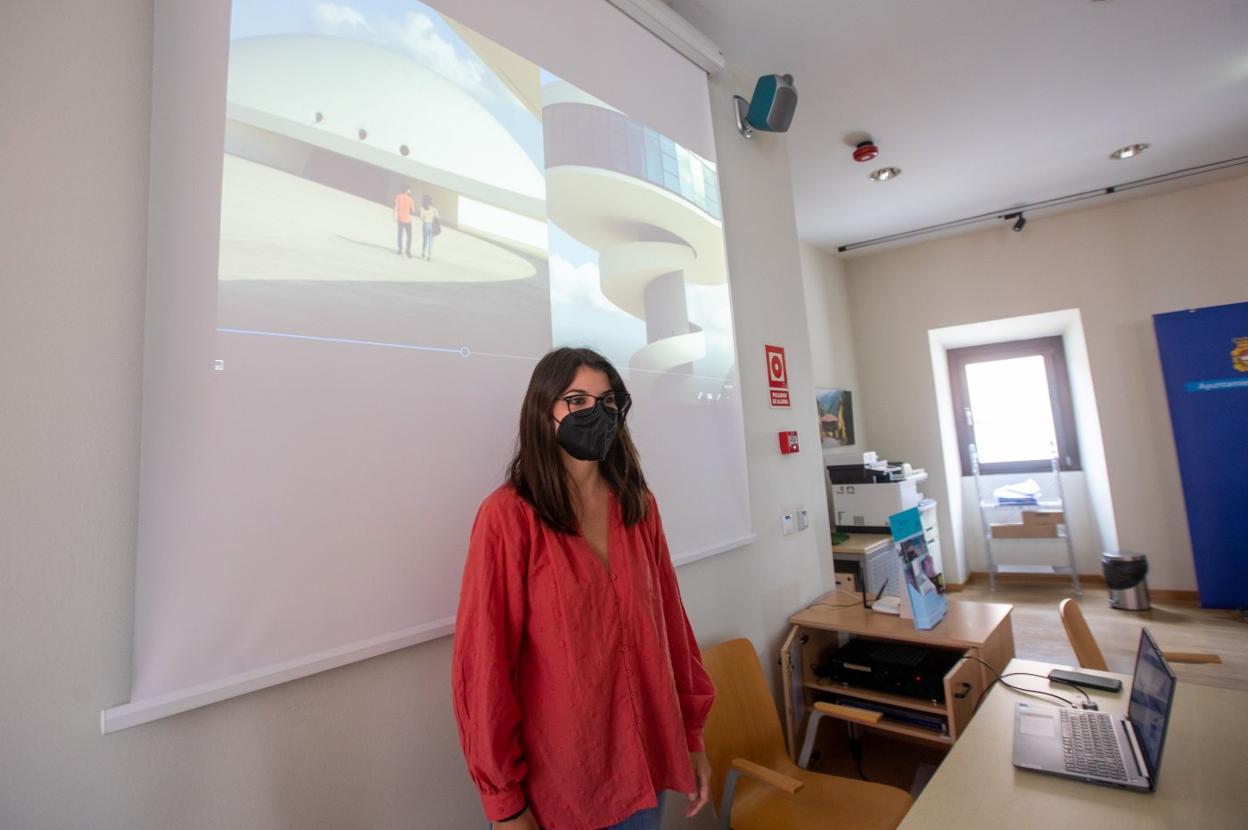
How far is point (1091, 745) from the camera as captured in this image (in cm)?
129

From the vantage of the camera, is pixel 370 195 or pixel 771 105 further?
pixel 771 105

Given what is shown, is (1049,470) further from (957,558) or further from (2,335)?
(2,335)

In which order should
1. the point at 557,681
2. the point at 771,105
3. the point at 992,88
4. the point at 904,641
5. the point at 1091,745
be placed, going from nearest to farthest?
the point at 557,681 → the point at 1091,745 → the point at 904,641 → the point at 771,105 → the point at 992,88

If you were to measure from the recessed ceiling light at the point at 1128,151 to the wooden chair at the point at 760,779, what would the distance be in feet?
14.3

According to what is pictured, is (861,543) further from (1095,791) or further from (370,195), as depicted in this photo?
(370,195)


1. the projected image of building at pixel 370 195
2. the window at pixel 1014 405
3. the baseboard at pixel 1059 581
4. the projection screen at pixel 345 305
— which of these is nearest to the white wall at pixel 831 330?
the window at pixel 1014 405

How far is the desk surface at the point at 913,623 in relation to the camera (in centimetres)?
202

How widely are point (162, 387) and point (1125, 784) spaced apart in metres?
2.00

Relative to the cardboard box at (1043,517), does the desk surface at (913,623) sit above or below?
above

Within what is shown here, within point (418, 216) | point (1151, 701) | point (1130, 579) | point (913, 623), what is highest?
point (418, 216)

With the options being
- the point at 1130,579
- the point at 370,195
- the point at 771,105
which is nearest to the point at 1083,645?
the point at 771,105

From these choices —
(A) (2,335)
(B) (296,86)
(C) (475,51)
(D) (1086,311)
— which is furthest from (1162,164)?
(A) (2,335)

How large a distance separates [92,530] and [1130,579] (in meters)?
5.95

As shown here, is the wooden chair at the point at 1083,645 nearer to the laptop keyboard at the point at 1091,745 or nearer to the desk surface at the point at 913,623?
the desk surface at the point at 913,623
